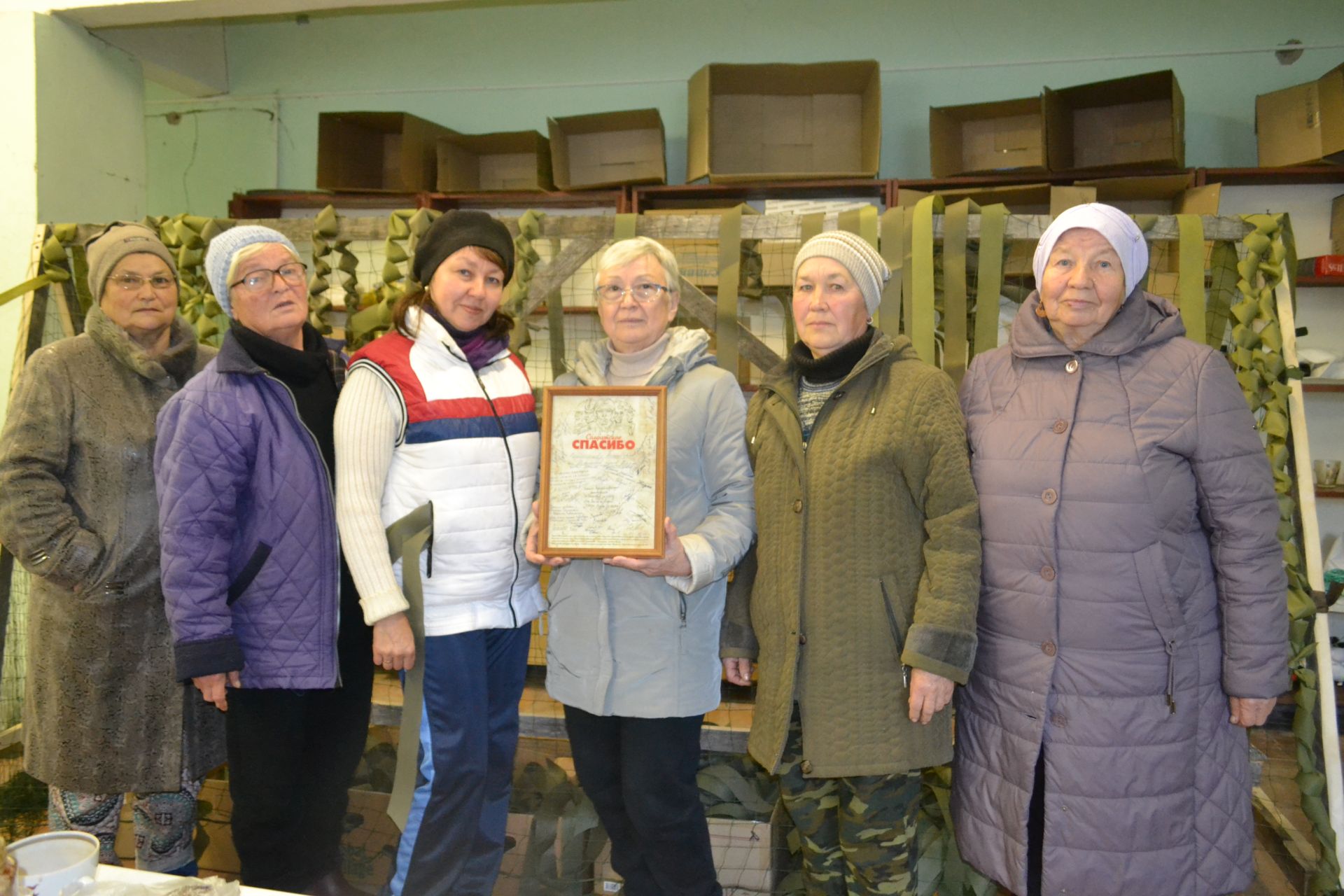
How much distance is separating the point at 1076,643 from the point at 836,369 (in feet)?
2.45

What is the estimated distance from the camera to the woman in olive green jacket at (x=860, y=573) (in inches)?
72.4

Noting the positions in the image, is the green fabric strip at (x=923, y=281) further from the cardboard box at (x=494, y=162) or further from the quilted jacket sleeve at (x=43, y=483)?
the cardboard box at (x=494, y=162)

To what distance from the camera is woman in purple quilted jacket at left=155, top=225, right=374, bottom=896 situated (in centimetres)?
194

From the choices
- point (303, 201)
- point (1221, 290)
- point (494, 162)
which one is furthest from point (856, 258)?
point (303, 201)

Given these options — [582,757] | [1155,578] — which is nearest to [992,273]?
[1155,578]

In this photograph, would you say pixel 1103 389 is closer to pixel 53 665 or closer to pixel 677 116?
pixel 53 665

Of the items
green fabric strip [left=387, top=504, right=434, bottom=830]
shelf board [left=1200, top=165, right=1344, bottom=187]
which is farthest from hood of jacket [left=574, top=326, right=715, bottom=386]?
shelf board [left=1200, top=165, right=1344, bottom=187]

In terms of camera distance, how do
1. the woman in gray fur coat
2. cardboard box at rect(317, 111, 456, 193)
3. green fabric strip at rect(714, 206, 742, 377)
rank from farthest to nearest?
cardboard box at rect(317, 111, 456, 193), green fabric strip at rect(714, 206, 742, 377), the woman in gray fur coat

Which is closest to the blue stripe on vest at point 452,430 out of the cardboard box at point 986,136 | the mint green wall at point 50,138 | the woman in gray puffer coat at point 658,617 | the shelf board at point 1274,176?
the woman in gray puffer coat at point 658,617

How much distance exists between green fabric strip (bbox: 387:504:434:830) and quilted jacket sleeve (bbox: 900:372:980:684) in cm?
102

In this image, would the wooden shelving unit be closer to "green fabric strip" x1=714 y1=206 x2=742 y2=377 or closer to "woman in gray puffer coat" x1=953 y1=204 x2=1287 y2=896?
"green fabric strip" x1=714 y1=206 x2=742 y2=377

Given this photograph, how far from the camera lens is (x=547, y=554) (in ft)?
6.12

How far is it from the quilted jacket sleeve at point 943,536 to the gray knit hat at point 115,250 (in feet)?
6.36

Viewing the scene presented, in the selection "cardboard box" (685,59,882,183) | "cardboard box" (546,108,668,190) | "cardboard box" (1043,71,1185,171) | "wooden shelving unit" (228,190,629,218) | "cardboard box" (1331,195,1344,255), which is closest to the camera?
"cardboard box" (1043,71,1185,171)
